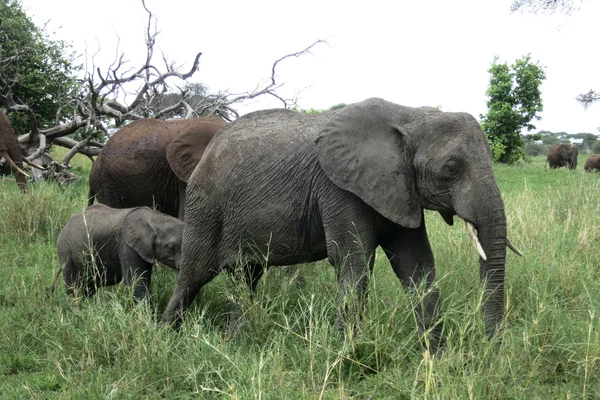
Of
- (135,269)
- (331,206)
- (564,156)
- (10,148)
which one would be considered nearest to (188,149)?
(135,269)

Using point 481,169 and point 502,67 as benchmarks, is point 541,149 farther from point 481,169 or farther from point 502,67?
point 481,169

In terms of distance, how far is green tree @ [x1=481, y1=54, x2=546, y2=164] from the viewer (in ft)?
107

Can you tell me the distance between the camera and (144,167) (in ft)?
22.9

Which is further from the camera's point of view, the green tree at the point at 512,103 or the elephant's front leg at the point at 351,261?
the green tree at the point at 512,103

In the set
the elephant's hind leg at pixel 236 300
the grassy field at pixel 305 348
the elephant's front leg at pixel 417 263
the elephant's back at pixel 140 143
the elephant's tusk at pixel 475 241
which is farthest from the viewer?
the elephant's back at pixel 140 143

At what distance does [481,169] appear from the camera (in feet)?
12.0

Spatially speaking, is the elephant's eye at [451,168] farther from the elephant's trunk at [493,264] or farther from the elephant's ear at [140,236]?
the elephant's ear at [140,236]

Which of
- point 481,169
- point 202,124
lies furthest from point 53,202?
point 481,169

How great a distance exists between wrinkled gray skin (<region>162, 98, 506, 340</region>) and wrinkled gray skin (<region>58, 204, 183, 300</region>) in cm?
45

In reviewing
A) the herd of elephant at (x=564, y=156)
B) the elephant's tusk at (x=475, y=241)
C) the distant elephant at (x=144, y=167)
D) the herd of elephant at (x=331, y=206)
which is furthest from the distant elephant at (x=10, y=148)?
the herd of elephant at (x=564, y=156)

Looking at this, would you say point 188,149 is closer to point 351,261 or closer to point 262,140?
point 262,140

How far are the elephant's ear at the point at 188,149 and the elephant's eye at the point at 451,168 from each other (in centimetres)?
298

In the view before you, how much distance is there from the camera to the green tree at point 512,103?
32.7 m

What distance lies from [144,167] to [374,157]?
3653mm
